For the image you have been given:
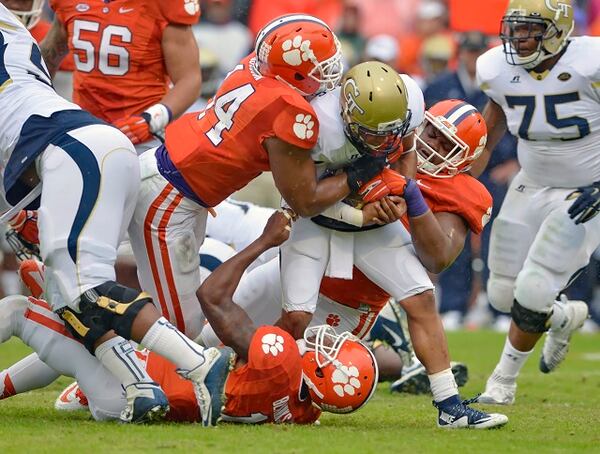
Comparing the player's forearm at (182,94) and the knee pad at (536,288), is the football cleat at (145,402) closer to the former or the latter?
the player's forearm at (182,94)

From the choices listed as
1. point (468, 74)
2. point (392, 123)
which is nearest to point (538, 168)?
point (392, 123)

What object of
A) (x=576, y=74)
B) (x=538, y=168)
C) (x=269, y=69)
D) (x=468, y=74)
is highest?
(x=269, y=69)

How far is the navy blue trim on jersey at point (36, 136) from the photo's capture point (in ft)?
15.9

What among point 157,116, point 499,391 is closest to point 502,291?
point 499,391

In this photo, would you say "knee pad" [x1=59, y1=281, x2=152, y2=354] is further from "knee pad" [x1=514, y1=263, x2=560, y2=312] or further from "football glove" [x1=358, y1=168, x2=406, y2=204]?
"knee pad" [x1=514, y1=263, x2=560, y2=312]

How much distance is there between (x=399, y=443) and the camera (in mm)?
4453

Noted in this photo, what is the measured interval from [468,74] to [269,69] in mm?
5721

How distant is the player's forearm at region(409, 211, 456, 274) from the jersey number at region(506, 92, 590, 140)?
1606 millimetres

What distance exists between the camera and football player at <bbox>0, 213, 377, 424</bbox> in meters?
4.78

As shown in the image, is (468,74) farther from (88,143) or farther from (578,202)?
(88,143)

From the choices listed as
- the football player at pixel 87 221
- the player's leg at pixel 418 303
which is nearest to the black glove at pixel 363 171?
the player's leg at pixel 418 303

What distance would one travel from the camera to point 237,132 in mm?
4996

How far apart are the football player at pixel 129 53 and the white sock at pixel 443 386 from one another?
2210 mm

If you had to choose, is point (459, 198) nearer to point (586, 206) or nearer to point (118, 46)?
point (586, 206)
